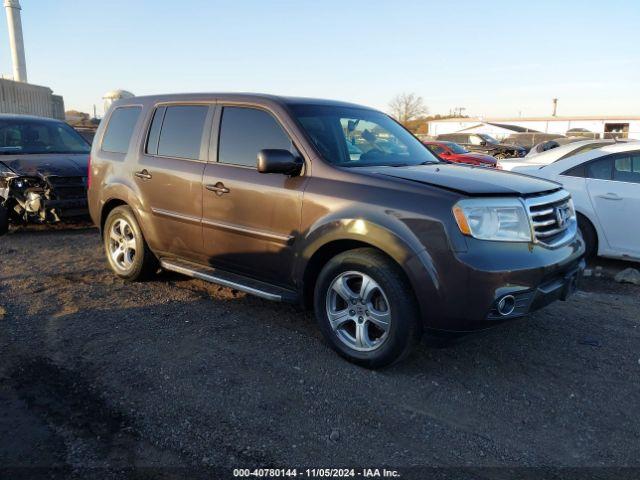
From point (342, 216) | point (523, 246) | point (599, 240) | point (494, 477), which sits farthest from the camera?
point (599, 240)

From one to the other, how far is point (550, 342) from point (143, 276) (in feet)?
12.9

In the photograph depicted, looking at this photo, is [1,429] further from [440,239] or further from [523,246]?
[523,246]

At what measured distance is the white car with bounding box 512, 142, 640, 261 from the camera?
602 centimetres

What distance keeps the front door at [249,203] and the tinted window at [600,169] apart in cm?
420

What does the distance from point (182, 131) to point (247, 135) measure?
85 centimetres

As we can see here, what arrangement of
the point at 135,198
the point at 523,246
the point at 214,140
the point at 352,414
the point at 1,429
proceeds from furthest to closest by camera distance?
1. the point at 135,198
2. the point at 214,140
3. the point at 523,246
4. the point at 352,414
5. the point at 1,429

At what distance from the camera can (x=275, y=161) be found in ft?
12.5

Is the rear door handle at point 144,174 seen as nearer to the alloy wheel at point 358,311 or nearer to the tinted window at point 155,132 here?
the tinted window at point 155,132

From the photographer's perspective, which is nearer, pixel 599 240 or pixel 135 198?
pixel 135 198

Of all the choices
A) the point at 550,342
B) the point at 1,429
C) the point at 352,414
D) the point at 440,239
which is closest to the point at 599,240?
the point at 550,342

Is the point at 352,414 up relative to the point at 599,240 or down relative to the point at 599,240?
down

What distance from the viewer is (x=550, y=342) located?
167 inches

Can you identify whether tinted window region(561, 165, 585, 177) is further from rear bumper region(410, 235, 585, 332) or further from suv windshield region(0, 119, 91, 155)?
suv windshield region(0, 119, 91, 155)

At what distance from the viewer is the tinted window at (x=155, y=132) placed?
516cm
